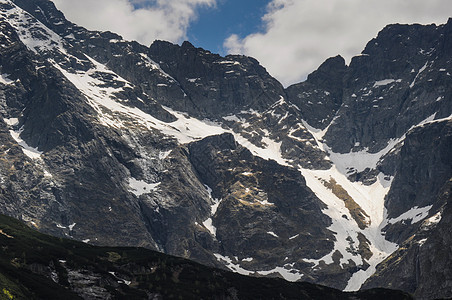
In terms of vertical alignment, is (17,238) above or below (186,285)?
above

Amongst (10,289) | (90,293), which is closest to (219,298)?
(90,293)

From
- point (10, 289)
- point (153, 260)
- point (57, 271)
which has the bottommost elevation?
point (10, 289)

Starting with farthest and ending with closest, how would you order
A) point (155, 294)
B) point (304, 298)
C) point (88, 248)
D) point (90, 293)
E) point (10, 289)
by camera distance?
point (88, 248)
point (304, 298)
point (155, 294)
point (90, 293)
point (10, 289)

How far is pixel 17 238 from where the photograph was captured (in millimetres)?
166625

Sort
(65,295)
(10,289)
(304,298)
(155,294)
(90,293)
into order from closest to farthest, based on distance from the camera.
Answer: (10,289)
(65,295)
(90,293)
(155,294)
(304,298)

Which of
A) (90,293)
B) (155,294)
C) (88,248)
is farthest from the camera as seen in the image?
(88,248)

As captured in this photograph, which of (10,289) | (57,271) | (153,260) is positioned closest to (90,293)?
(57,271)

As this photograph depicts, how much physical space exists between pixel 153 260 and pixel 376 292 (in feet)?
239

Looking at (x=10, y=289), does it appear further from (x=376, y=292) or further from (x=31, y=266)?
(x=376, y=292)

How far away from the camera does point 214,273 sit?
194m

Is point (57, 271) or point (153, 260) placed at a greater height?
point (153, 260)

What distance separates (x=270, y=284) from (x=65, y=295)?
275ft

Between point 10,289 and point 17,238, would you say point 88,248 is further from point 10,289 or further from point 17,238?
point 10,289

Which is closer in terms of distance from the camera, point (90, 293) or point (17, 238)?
point (90, 293)
